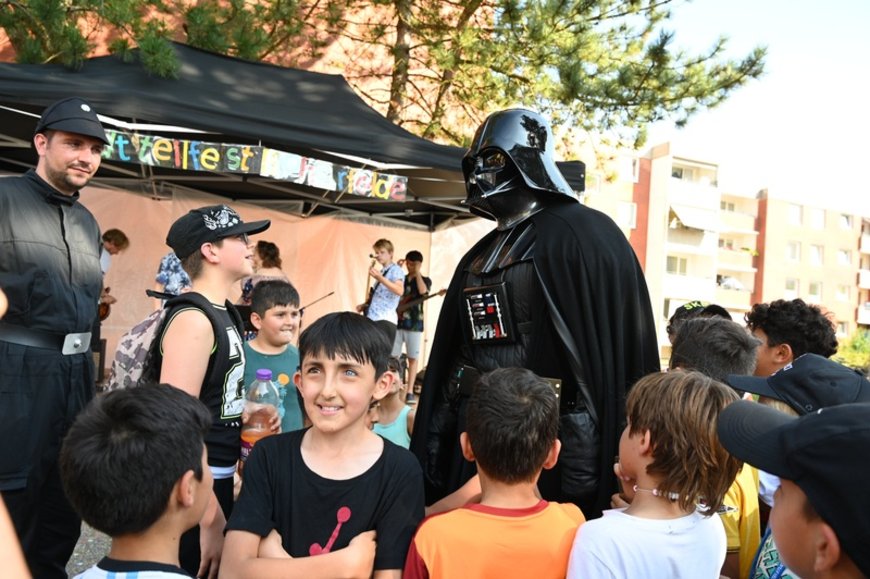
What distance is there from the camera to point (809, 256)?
2125 inches

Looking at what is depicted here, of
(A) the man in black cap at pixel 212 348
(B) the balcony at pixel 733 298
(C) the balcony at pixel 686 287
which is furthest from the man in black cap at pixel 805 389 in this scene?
(B) the balcony at pixel 733 298

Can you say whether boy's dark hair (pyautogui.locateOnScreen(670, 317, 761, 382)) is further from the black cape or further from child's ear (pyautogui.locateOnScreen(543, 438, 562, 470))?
child's ear (pyautogui.locateOnScreen(543, 438, 562, 470))

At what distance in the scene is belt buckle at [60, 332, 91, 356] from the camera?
2.75 meters

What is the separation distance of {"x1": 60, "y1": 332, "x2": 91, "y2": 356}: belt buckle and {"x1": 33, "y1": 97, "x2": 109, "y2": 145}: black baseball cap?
2.62 feet

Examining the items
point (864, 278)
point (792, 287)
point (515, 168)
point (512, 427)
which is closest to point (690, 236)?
point (792, 287)

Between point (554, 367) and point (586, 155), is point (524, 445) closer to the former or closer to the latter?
point (554, 367)

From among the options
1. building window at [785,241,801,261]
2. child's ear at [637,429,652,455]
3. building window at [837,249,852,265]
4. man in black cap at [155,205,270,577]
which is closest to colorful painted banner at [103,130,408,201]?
man in black cap at [155,205,270,577]

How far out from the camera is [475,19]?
9.54 metres

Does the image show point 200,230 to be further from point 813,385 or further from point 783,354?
point 783,354

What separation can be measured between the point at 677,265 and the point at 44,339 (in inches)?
1962

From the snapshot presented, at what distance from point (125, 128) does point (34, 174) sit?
11.3ft

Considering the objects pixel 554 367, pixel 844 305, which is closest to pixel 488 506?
pixel 554 367

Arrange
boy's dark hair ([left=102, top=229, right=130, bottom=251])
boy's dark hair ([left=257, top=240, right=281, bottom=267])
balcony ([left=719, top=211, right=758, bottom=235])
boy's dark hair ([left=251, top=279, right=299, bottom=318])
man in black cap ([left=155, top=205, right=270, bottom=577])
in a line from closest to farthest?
1. man in black cap ([left=155, top=205, right=270, bottom=577])
2. boy's dark hair ([left=251, top=279, right=299, bottom=318])
3. boy's dark hair ([left=257, top=240, right=281, bottom=267])
4. boy's dark hair ([left=102, top=229, right=130, bottom=251])
5. balcony ([left=719, top=211, right=758, bottom=235])

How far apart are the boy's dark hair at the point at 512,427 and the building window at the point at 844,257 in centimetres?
6245
